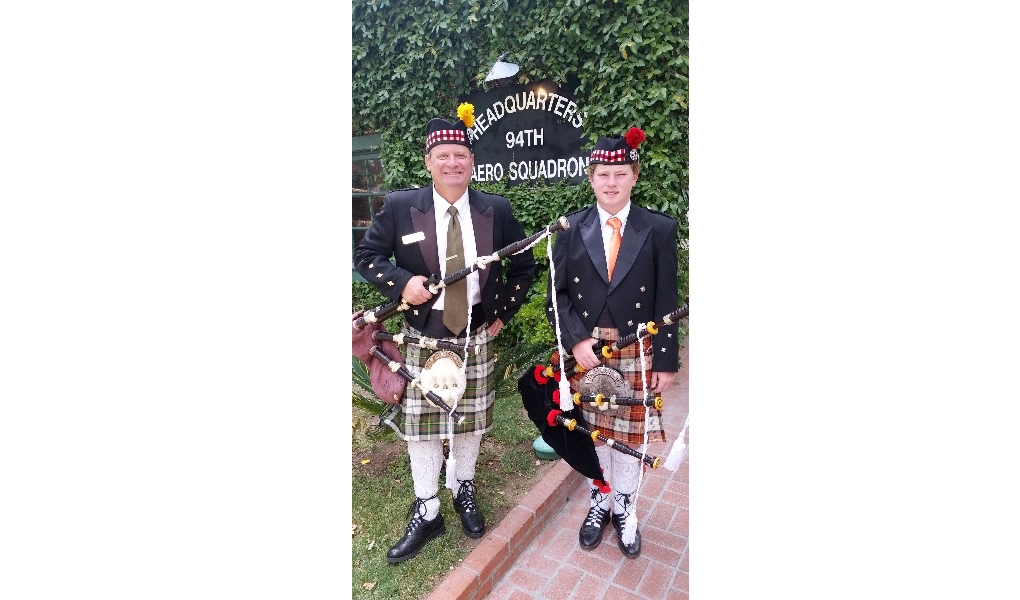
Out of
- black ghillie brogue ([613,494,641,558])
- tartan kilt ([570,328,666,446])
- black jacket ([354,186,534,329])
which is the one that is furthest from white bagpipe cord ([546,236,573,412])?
black ghillie brogue ([613,494,641,558])

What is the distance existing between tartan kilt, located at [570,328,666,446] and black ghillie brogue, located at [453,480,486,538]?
2.84ft

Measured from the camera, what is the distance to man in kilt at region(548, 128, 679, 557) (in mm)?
2412

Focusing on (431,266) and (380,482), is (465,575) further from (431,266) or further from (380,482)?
(431,266)

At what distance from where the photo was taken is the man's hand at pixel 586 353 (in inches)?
100.0

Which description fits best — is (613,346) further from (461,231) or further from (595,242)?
(461,231)

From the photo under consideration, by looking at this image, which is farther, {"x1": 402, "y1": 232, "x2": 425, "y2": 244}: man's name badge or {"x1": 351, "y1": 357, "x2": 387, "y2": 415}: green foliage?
{"x1": 351, "y1": 357, "x2": 387, "y2": 415}: green foliage

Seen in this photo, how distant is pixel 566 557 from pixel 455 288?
5.23 ft

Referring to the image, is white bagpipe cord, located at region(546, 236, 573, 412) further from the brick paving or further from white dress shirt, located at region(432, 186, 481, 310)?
the brick paving

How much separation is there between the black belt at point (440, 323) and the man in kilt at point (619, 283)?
0.39 m

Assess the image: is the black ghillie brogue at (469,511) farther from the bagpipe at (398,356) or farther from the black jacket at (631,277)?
the black jacket at (631,277)

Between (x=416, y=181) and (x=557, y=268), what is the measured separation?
12.4 ft

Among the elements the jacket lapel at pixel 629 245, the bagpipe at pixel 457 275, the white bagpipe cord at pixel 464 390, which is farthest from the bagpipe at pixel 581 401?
the bagpipe at pixel 457 275

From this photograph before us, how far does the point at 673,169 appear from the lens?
4.73m
